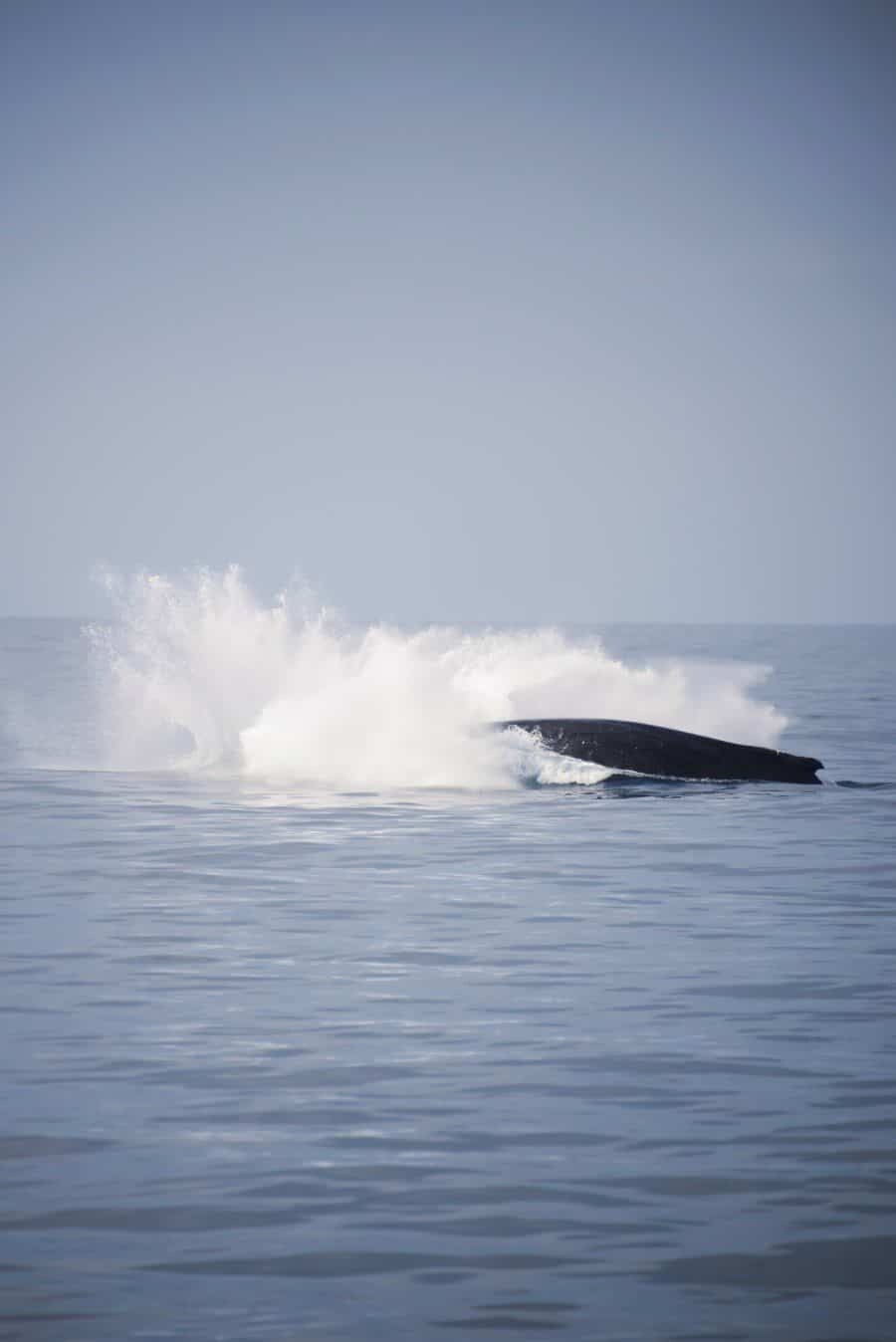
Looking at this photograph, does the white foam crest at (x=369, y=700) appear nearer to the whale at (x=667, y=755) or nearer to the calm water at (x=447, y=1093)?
the whale at (x=667, y=755)

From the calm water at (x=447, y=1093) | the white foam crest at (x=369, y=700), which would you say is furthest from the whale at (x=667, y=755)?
the calm water at (x=447, y=1093)

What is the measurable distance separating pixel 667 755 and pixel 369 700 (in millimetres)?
6860

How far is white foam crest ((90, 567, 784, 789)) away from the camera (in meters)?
28.8

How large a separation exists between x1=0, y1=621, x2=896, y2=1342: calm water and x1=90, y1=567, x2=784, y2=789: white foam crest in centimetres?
934

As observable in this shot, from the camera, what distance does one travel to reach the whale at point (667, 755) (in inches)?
1073

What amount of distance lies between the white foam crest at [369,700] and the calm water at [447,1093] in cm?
934

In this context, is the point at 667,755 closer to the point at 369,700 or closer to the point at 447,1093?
the point at 369,700

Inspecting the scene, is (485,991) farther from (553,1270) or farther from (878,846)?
(878,846)

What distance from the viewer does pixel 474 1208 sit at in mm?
7652

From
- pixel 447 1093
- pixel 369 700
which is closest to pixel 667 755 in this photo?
pixel 369 700

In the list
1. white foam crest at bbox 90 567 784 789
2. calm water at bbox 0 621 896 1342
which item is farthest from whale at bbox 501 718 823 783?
calm water at bbox 0 621 896 1342

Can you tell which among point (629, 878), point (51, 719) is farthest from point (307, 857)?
point (51, 719)

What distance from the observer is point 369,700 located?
31.5m

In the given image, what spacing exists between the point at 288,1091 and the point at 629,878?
864 cm
